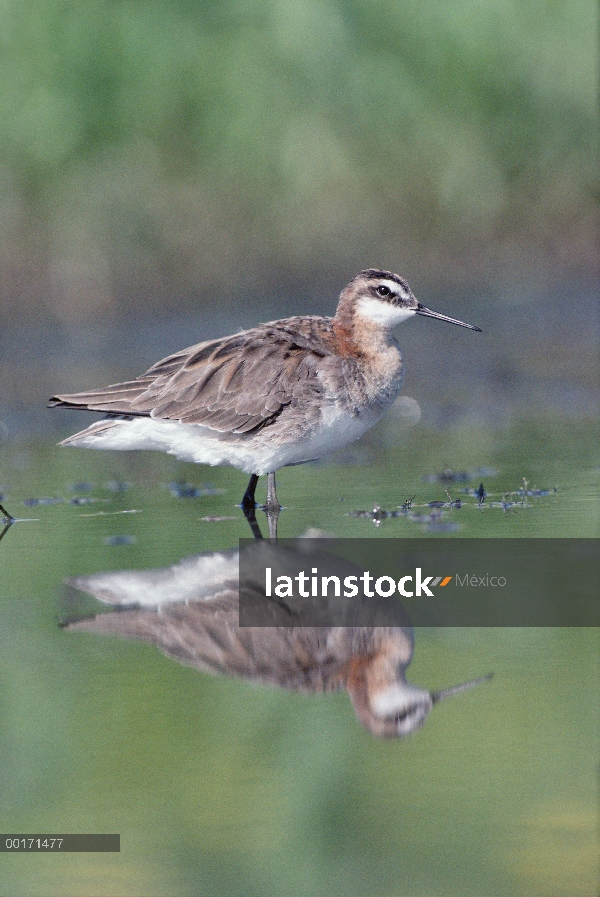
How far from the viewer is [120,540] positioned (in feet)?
26.0

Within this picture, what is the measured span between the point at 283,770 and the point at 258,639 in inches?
54.5

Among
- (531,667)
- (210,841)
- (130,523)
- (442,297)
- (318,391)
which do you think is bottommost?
(210,841)

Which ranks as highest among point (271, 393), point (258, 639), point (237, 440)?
point (271, 393)

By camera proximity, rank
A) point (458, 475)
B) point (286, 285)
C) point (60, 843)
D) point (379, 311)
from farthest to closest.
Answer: point (286, 285) < point (458, 475) < point (379, 311) < point (60, 843)

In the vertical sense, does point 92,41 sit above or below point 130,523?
above

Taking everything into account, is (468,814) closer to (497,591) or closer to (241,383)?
(497,591)

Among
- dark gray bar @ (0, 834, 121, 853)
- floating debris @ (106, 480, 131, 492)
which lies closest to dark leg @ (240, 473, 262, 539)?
floating debris @ (106, 480, 131, 492)

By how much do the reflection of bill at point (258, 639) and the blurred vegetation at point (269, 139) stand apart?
8302 mm

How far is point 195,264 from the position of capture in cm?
1578

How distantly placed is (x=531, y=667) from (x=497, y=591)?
1.20 meters

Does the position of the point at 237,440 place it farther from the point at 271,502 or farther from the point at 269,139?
the point at 269,139

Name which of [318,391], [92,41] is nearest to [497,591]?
[318,391]

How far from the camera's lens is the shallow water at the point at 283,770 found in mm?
3984

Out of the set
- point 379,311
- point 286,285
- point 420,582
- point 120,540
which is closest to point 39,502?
point 120,540
